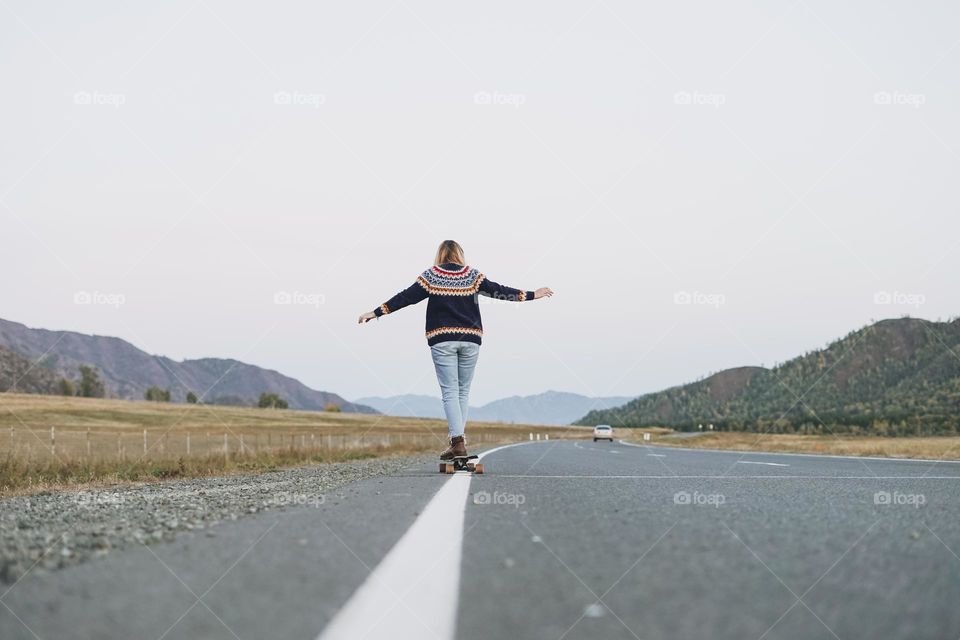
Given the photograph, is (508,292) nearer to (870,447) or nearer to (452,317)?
(452,317)

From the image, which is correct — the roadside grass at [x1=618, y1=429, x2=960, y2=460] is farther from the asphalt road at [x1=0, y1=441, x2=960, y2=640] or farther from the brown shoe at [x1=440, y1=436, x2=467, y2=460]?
the asphalt road at [x1=0, y1=441, x2=960, y2=640]

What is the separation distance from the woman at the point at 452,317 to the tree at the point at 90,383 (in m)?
194

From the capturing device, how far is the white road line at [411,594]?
229 cm

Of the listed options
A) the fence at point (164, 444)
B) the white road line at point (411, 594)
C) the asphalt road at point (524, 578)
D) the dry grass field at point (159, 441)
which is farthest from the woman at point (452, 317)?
the fence at point (164, 444)

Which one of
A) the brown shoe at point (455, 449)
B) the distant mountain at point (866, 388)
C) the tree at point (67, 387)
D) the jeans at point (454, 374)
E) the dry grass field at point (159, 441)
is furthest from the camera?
the tree at point (67, 387)

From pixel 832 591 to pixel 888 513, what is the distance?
2.48m

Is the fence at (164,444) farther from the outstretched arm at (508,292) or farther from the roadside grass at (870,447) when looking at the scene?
the roadside grass at (870,447)

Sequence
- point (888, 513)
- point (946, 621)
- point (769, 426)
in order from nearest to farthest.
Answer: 1. point (946, 621)
2. point (888, 513)
3. point (769, 426)

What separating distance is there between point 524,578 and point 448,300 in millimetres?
6409

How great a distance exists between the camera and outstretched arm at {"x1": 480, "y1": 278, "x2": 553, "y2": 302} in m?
9.42

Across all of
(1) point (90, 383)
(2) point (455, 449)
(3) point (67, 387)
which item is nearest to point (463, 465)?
(2) point (455, 449)

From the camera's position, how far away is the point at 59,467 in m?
14.2

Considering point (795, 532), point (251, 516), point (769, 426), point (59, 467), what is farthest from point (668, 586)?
point (769, 426)

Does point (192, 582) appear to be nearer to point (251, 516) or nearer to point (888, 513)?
point (251, 516)
